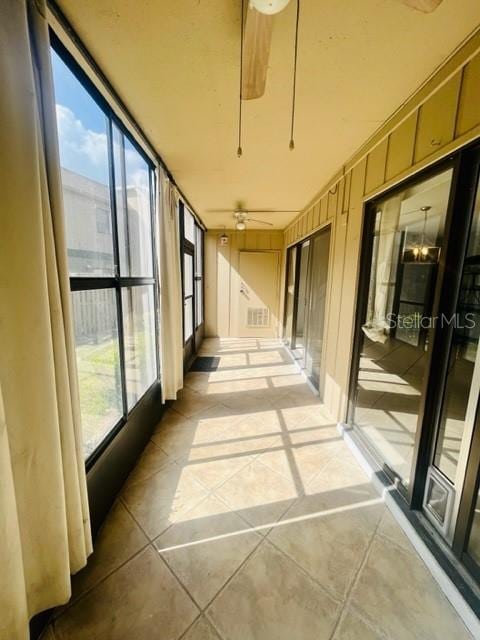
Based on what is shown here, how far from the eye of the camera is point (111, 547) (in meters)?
1.37

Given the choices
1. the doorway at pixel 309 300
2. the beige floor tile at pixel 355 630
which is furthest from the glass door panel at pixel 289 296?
the beige floor tile at pixel 355 630

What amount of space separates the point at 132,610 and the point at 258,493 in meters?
0.88

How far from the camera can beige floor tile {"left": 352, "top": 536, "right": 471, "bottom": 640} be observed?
3.51 ft

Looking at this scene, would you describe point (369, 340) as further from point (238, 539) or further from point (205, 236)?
point (205, 236)

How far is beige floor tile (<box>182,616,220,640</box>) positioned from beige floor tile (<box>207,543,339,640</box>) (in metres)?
0.03

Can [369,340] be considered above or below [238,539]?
above

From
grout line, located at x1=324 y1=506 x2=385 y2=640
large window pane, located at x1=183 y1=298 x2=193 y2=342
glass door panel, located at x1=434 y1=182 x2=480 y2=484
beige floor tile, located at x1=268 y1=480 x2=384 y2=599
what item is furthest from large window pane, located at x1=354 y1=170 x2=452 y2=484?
large window pane, located at x1=183 y1=298 x2=193 y2=342

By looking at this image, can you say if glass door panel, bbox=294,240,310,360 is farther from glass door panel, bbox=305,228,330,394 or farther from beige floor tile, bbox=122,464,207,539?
beige floor tile, bbox=122,464,207,539

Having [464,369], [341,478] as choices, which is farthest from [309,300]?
[464,369]

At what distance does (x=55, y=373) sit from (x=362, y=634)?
1.62 metres

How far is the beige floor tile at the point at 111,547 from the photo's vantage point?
4.00 feet

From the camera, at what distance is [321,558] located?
1.35 metres

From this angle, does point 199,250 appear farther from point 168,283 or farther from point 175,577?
point 175,577

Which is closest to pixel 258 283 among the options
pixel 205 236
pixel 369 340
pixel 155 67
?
pixel 205 236
